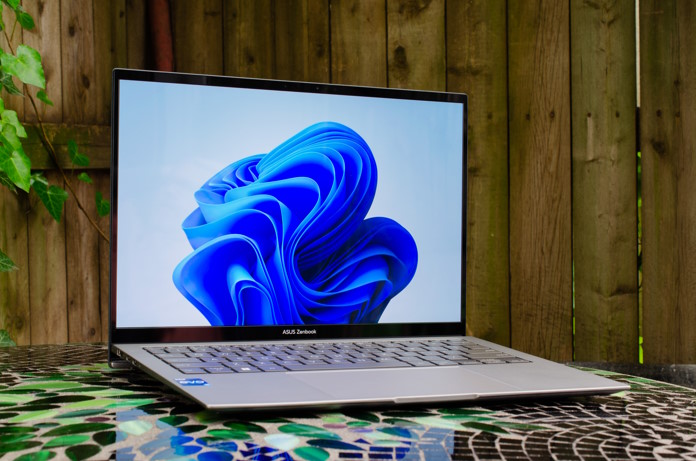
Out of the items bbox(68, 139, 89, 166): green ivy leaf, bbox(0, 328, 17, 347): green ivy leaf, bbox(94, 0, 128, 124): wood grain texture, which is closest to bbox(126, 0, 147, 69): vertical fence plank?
bbox(94, 0, 128, 124): wood grain texture

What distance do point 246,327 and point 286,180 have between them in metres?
0.20

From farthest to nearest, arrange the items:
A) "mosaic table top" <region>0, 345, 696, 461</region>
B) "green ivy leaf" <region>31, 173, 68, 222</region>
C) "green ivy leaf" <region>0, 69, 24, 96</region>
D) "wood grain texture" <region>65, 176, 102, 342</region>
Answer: "wood grain texture" <region>65, 176, 102, 342</region> → "green ivy leaf" <region>31, 173, 68, 222</region> → "green ivy leaf" <region>0, 69, 24, 96</region> → "mosaic table top" <region>0, 345, 696, 461</region>

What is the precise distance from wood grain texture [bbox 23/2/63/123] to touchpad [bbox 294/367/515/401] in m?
1.45

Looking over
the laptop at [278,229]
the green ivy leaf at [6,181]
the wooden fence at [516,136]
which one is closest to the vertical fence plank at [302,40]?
the wooden fence at [516,136]

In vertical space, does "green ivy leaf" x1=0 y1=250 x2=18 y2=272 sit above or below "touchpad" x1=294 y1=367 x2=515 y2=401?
above

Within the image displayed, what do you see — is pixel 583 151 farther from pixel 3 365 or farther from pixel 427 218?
pixel 3 365

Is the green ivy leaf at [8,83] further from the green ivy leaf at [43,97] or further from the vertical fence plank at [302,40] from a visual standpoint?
the vertical fence plank at [302,40]

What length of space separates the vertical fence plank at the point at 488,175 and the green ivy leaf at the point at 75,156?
3.21 ft

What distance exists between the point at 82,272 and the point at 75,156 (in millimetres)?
302

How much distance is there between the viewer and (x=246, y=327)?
3.24ft

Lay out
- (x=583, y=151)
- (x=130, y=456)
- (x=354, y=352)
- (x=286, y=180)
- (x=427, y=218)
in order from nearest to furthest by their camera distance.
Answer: (x=130, y=456), (x=354, y=352), (x=286, y=180), (x=427, y=218), (x=583, y=151)

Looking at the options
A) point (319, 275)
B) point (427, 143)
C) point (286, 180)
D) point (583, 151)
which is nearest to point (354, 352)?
point (319, 275)

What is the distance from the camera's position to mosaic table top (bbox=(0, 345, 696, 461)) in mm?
524

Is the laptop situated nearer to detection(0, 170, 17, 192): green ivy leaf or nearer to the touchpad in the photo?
the touchpad
